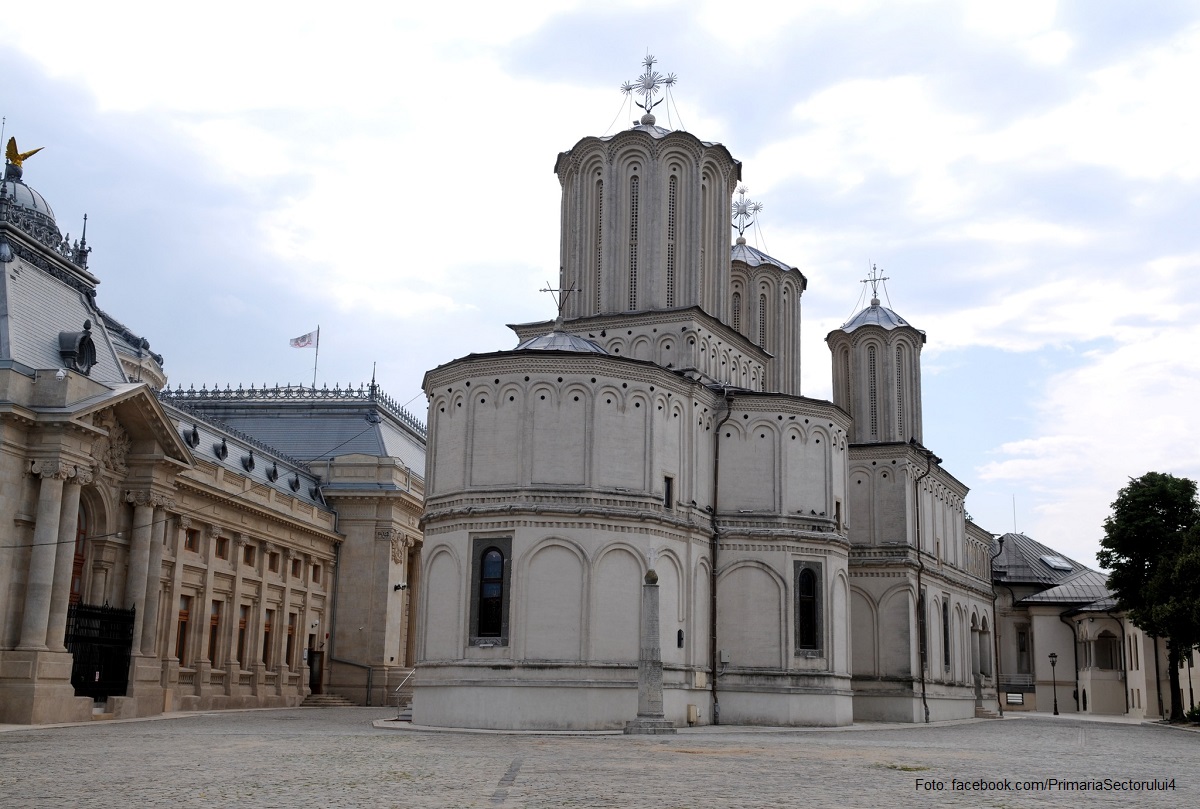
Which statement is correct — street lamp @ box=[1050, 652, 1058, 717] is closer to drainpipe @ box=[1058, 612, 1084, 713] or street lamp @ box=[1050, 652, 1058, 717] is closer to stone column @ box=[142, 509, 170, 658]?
drainpipe @ box=[1058, 612, 1084, 713]

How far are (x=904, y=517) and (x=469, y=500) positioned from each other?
2464 cm

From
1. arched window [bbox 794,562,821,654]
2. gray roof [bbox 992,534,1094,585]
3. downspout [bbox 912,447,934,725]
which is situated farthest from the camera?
gray roof [bbox 992,534,1094,585]

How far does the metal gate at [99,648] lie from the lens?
39938mm

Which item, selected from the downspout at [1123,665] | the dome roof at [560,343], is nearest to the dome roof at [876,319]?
the dome roof at [560,343]

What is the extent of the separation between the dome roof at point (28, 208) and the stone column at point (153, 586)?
11.0 metres

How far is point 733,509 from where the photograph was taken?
42.8m

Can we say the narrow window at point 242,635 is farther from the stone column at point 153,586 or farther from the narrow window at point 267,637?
the stone column at point 153,586

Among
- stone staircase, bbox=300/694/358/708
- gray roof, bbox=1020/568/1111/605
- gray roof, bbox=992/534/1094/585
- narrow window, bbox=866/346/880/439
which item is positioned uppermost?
narrow window, bbox=866/346/880/439

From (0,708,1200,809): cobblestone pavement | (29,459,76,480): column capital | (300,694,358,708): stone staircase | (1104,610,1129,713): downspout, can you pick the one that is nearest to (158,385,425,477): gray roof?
(300,694,358,708): stone staircase

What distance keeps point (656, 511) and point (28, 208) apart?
26583 millimetres

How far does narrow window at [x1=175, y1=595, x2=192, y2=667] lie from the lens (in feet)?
167

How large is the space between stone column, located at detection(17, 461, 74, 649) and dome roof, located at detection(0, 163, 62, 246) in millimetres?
9939

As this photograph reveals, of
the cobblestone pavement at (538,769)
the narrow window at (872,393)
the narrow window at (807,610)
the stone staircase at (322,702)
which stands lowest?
the stone staircase at (322,702)

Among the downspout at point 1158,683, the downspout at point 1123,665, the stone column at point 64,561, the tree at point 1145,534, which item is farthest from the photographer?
the downspout at point 1123,665
